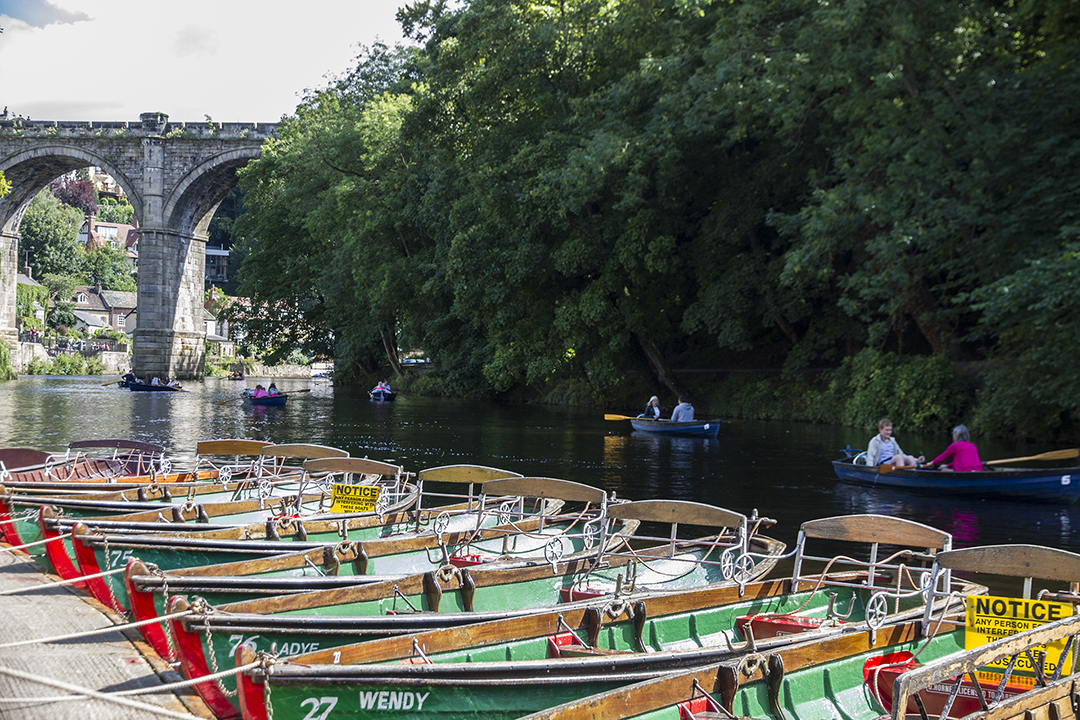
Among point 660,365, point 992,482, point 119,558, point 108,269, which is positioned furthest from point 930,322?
point 108,269

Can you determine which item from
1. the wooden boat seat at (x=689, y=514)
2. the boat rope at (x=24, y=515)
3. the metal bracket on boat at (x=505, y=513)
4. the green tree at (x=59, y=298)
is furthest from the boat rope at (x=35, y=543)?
the green tree at (x=59, y=298)

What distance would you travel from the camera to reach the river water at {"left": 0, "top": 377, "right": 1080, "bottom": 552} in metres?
12.9

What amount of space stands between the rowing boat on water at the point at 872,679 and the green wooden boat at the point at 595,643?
174 mm

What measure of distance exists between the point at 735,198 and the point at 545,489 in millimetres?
19529

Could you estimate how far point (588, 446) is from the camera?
20.4 m

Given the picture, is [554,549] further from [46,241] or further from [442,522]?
[46,241]

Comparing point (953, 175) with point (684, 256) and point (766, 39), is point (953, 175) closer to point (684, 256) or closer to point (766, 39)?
point (766, 39)

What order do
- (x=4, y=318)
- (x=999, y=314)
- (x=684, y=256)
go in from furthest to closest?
(x=4, y=318), (x=684, y=256), (x=999, y=314)

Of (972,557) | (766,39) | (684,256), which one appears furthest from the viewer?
(684,256)

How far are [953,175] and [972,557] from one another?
15.2 m

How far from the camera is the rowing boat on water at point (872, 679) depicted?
13.3 ft

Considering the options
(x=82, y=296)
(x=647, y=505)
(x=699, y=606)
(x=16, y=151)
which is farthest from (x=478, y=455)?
(x=82, y=296)

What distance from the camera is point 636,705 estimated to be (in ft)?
13.4

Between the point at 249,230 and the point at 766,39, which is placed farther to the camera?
the point at 249,230
